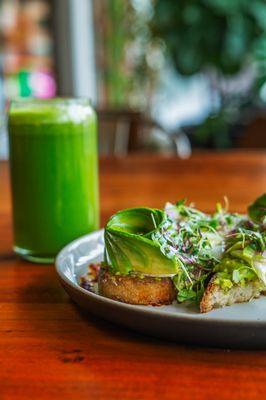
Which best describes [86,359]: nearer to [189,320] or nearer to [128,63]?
[189,320]

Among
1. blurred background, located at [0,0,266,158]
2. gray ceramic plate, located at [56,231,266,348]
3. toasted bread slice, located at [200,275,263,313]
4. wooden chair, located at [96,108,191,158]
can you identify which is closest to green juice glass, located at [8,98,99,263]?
gray ceramic plate, located at [56,231,266,348]

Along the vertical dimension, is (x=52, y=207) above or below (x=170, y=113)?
above

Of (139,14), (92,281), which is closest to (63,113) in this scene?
(92,281)

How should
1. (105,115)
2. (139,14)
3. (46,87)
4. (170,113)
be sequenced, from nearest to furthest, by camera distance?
(105,115) → (139,14) → (46,87) → (170,113)

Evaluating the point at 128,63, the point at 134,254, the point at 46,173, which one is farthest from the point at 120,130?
the point at 128,63

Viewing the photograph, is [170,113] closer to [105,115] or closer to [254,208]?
[105,115]

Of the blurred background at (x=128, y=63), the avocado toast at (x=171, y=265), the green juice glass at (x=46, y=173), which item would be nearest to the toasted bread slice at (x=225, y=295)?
the avocado toast at (x=171, y=265)

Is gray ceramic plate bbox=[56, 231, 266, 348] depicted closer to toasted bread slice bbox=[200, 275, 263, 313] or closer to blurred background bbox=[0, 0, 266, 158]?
toasted bread slice bbox=[200, 275, 263, 313]
